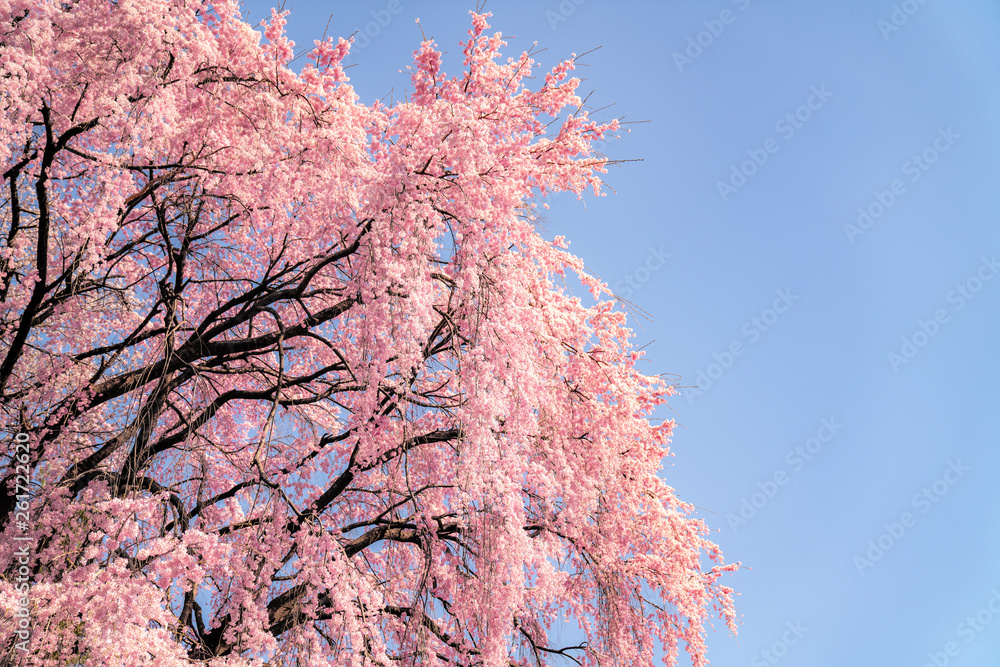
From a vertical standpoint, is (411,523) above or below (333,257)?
below

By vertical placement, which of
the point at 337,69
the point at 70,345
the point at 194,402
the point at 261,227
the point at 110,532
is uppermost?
the point at 337,69

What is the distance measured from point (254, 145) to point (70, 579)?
369cm

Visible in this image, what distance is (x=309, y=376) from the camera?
632 centimetres

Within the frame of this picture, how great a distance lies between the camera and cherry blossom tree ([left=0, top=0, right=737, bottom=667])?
16.6 feet

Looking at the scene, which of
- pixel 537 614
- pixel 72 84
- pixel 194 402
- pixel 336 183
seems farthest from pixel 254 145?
pixel 537 614

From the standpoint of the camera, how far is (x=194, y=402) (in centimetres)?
690

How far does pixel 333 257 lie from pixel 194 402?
2434mm

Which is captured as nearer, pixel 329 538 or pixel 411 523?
pixel 329 538

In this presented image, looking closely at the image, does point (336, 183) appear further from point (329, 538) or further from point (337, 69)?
point (329, 538)

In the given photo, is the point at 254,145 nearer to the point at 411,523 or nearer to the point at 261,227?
the point at 261,227

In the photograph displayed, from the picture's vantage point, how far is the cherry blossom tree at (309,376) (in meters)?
5.06

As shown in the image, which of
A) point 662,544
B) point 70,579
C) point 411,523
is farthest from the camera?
point 662,544

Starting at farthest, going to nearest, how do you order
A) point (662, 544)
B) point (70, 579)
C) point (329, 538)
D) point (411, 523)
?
point (662, 544), point (411, 523), point (329, 538), point (70, 579)

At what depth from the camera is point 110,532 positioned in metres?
4.90
